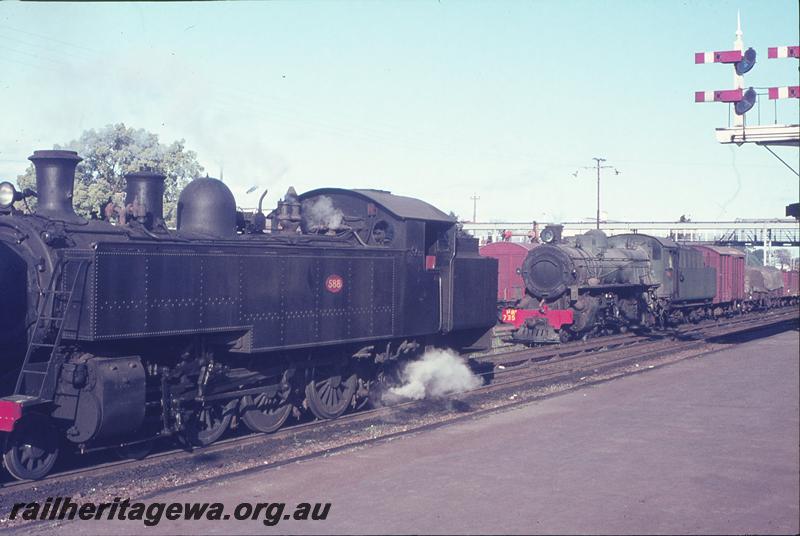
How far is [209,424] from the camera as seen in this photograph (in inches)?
419

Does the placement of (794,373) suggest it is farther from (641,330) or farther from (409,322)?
(641,330)

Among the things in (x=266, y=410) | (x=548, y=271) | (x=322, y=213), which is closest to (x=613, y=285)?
(x=548, y=271)

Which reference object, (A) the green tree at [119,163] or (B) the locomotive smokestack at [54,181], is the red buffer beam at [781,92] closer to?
(B) the locomotive smokestack at [54,181]

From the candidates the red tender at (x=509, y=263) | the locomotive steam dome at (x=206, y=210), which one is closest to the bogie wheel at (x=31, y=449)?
the locomotive steam dome at (x=206, y=210)

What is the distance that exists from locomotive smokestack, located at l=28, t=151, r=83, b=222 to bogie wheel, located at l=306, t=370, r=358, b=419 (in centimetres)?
420

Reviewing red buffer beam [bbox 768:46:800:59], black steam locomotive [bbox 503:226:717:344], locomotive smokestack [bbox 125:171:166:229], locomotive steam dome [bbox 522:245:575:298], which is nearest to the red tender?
black steam locomotive [bbox 503:226:717:344]

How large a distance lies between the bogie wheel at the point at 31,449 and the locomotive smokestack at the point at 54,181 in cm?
238

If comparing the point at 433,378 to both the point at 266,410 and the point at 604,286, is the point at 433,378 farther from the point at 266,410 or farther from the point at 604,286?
the point at 604,286

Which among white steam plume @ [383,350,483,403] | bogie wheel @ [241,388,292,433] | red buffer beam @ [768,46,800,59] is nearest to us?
bogie wheel @ [241,388,292,433]

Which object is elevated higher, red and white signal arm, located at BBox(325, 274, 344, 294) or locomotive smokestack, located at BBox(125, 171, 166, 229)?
locomotive smokestack, located at BBox(125, 171, 166, 229)

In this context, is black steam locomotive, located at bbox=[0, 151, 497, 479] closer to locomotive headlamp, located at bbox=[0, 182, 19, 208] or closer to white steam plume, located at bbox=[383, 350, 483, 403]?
locomotive headlamp, located at bbox=[0, 182, 19, 208]

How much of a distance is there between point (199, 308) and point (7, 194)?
256 centimetres

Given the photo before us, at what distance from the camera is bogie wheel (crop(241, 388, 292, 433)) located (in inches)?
438

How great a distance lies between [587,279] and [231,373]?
15.0 meters
